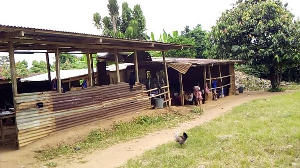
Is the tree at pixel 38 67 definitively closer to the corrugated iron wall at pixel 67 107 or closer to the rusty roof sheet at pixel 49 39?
the rusty roof sheet at pixel 49 39

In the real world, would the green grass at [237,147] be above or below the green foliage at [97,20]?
below

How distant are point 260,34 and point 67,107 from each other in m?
14.3

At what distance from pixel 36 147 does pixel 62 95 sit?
6.84 ft

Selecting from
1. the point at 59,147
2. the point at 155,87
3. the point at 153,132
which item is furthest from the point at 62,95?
the point at 155,87

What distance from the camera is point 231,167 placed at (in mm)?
5578

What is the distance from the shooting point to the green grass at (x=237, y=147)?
5926mm

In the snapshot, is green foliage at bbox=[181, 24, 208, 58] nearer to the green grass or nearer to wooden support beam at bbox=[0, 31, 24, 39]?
the green grass

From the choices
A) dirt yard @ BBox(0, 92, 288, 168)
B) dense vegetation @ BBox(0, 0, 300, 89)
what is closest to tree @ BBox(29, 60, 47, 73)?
dense vegetation @ BBox(0, 0, 300, 89)

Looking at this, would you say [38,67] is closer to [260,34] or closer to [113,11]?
[113,11]

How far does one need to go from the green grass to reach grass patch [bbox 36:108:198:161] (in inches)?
69.0

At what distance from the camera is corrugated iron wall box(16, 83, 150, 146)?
26.6 feet

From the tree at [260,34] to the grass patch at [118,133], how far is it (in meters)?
8.78

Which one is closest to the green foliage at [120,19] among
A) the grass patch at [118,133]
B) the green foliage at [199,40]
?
the green foliage at [199,40]

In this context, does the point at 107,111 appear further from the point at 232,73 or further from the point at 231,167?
the point at 232,73
